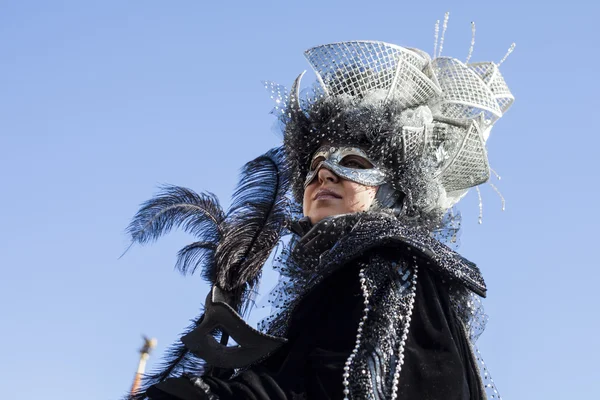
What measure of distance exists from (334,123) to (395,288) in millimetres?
1131

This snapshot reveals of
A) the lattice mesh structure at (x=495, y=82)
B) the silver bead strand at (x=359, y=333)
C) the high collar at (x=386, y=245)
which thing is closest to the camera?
the silver bead strand at (x=359, y=333)

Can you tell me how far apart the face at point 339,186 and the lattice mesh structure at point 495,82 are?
1.09m

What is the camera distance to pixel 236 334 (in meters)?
3.75

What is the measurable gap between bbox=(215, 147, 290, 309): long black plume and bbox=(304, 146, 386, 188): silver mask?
2.96 ft

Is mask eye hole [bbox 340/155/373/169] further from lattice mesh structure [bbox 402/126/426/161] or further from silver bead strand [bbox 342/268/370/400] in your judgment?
silver bead strand [bbox 342/268/370/400]

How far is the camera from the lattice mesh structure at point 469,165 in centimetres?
461

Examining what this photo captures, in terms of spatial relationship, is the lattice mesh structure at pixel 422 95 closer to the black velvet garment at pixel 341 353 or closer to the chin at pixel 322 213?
the chin at pixel 322 213

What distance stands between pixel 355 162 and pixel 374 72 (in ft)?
1.73

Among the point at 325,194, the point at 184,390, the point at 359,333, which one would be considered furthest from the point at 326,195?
the point at 184,390

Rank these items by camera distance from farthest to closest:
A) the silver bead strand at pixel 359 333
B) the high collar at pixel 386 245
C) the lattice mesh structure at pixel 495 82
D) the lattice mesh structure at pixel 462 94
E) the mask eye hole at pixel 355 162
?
the lattice mesh structure at pixel 495 82 → the lattice mesh structure at pixel 462 94 → the mask eye hole at pixel 355 162 → the high collar at pixel 386 245 → the silver bead strand at pixel 359 333

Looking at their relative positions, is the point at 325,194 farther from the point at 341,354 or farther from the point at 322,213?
the point at 341,354

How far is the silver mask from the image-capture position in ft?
14.5

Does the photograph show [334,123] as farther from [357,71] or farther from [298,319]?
[298,319]

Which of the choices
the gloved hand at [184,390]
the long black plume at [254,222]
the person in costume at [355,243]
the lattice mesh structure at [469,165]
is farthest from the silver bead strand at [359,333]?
the long black plume at [254,222]
